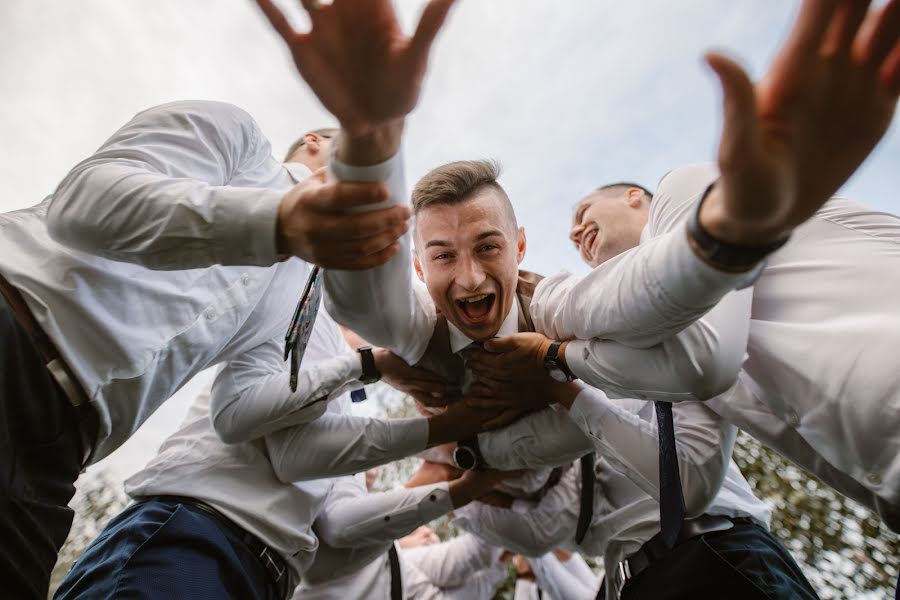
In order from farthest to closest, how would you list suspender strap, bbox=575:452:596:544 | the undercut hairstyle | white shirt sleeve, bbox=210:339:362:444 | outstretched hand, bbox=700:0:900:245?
1. suspender strap, bbox=575:452:596:544
2. the undercut hairstyle
3. white shirt sleeve, bbox=210:339:362:444
4. outstretched hand, bbox=700:0:900:245

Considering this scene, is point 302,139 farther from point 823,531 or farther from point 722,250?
point 823,531

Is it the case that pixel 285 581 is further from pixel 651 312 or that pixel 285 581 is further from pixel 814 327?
→ pixel 814 327

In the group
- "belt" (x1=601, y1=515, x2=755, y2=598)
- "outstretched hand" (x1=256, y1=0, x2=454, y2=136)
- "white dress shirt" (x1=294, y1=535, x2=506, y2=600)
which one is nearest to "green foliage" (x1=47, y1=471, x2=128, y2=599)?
"white dress shirt" (x1=294, y1=535, x2=506, y2=600)

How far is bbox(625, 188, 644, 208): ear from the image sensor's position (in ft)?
10.7

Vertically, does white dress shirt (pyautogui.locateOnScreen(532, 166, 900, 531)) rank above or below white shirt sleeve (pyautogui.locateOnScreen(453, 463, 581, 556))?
above

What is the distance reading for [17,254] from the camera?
155cm

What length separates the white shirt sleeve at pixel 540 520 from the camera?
305cm

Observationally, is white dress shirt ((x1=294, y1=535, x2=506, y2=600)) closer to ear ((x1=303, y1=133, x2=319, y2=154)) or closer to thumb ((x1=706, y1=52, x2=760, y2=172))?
ear ((x1=303, y1=133, x2=319, y2=154))

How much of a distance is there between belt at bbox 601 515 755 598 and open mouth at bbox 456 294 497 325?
136cm

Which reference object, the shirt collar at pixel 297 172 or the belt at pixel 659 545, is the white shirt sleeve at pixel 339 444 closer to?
the belt at pixel 659 545

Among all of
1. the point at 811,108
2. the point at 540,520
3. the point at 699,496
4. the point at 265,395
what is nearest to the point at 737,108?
the point at 811,108

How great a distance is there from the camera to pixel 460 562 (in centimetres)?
436

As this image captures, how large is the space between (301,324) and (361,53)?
97cm

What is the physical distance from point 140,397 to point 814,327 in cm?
233
